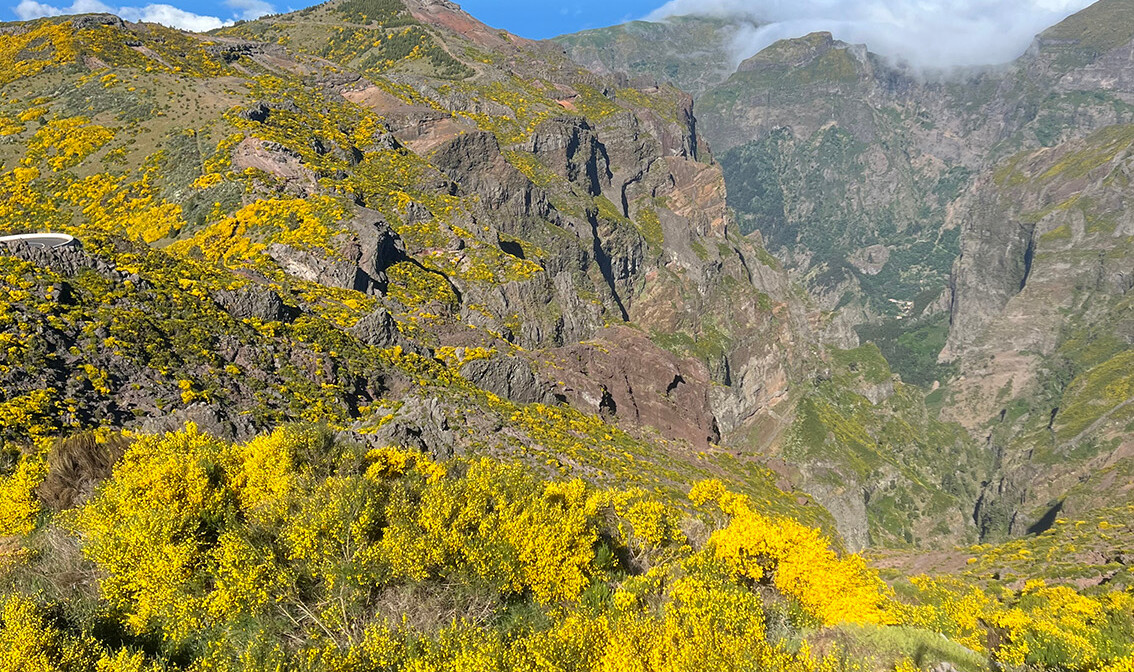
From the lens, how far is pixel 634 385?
135 metres

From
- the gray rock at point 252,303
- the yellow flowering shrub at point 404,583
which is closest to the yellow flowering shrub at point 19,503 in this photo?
the yellow flowering shrub at point 404,583

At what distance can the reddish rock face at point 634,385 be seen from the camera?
114 metres

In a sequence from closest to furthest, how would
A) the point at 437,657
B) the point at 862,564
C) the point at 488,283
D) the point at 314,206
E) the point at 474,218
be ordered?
the point at 437,657
the point at 862,564
the point at 314,206
the point at 488,283
the point at 474,218

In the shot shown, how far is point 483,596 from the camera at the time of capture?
24531mm

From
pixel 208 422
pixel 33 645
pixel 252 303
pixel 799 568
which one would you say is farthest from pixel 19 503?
pixel 252 303

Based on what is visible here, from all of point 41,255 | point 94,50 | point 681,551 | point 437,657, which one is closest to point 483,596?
point 437,657

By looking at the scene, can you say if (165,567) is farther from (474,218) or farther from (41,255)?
(474,218)

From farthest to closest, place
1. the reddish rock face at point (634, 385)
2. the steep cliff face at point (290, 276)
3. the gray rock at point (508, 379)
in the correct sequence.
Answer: the reddish rock face at point (634, 385)
the gray rock at point (508, 379)
the steep cliff face at point (290, 276)

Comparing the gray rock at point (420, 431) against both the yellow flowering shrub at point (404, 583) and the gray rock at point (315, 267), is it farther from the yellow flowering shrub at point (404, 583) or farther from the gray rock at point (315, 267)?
the gray rock at point (315, 267)

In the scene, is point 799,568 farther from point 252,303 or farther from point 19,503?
point 252,303

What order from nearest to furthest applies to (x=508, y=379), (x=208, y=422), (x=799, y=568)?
(x=799, y=568) → (x=208, y=422) → (x=508, y=379)

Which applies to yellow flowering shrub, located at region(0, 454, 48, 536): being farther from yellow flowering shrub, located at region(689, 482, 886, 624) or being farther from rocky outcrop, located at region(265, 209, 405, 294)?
rocky outcrop, located at region(265, 209, 405, 294)

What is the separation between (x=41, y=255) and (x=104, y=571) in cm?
5025

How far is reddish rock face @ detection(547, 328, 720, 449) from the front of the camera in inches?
4505
